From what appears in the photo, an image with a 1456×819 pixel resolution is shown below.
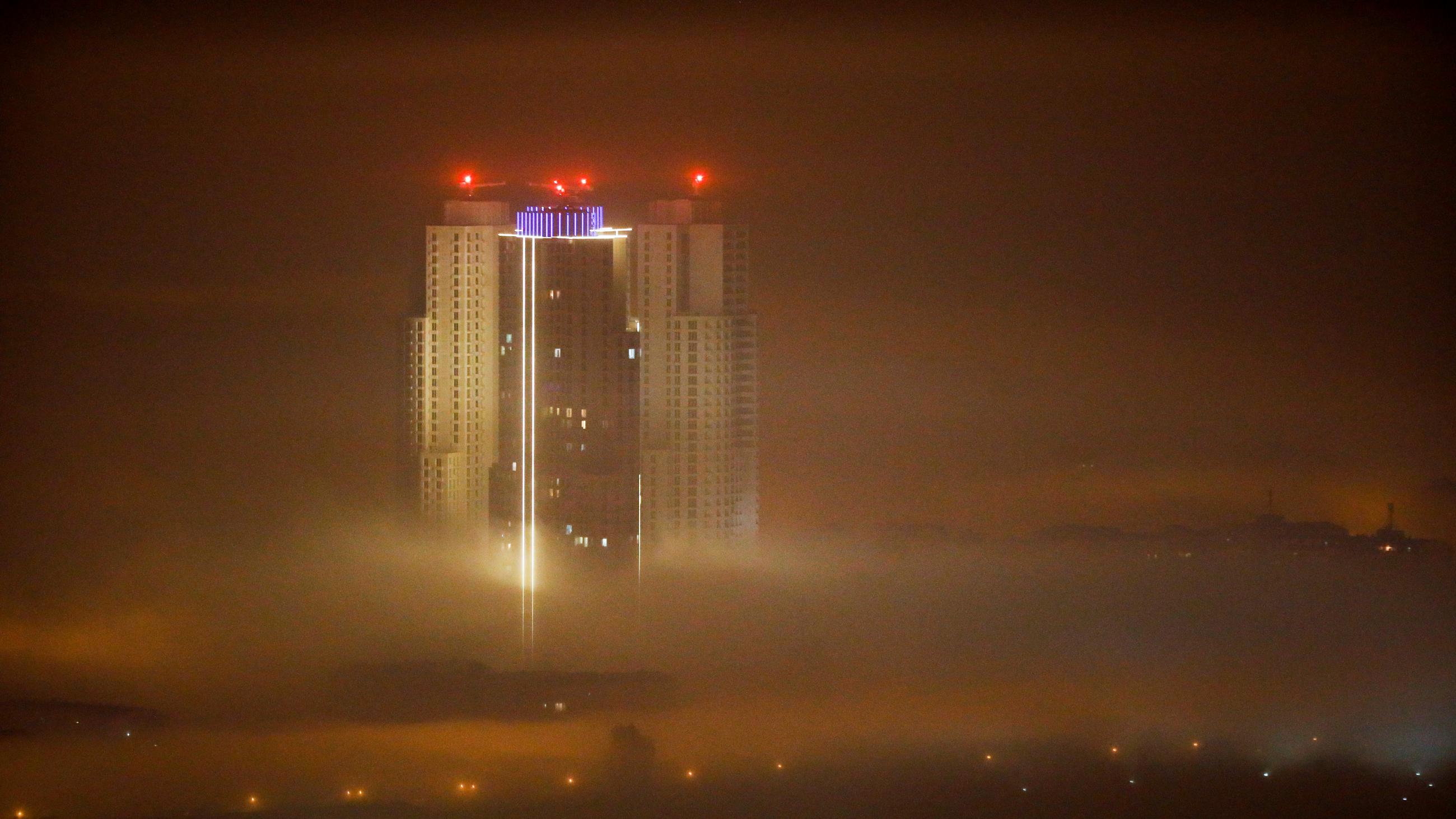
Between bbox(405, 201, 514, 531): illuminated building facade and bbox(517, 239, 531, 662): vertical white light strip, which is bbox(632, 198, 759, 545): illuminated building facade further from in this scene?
bbox(405, 201, 514, 531): illuminated building facade

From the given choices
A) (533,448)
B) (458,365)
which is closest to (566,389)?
(533,448)

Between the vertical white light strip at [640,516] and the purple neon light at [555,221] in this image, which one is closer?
the purple neon light at [555,221]

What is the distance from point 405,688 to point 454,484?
710mm

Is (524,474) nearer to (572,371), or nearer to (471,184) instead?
(572,371)

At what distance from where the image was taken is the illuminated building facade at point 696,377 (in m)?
6.57

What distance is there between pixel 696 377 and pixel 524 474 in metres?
0.66

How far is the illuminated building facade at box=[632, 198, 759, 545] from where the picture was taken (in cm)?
657

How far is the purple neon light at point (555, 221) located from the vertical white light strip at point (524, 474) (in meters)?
0.06

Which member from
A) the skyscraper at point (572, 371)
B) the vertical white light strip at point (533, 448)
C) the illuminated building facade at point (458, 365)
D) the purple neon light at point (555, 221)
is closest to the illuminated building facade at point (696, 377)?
the skyscraper at point (572, 371)

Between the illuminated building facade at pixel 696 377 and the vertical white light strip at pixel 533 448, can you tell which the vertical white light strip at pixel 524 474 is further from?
the illuminated building facade at pixel 696 377

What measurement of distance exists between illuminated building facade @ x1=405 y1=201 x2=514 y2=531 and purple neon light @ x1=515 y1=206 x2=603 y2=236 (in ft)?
0.20

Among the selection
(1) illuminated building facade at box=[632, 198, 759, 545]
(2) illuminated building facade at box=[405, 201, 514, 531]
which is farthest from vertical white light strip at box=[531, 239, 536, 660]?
(1) illuminated building facade at box=[632, 198, 759, 545]

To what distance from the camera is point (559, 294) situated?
21.2 ft

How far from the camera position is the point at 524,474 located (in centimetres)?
654
